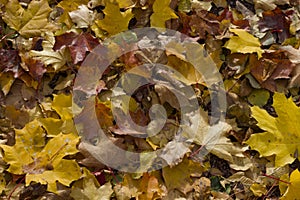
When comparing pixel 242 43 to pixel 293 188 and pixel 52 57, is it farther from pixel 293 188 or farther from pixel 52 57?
pixel 52 57

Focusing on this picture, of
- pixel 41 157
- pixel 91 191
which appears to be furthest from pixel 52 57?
pixel 91 191

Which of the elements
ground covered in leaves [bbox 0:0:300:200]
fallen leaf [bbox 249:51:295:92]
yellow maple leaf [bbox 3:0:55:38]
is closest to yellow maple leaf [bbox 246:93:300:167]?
ground covered in leaves [bbox 0:0:300:200]

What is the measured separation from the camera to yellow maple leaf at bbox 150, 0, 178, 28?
5.39ft

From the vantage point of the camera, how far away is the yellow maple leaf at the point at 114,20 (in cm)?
161

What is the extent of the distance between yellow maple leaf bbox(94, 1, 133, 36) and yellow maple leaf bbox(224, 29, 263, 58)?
14.2 inches

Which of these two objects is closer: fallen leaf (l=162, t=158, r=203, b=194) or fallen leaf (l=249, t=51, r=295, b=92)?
fallen leaf (l=162, t=158, r=203, b=194)

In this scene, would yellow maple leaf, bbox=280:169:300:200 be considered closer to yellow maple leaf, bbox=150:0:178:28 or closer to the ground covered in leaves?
the ground covered in leaves

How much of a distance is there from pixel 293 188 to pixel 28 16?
1.04m

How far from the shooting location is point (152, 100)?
159 cm

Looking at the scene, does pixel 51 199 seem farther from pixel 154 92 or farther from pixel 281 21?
pixel 281 21

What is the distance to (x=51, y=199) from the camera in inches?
57.1

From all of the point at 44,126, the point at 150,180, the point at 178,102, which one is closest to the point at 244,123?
the point at 178,102

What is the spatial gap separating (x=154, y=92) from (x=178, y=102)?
0.09m

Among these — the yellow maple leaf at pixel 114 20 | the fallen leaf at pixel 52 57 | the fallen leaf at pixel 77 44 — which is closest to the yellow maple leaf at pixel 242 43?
the yellow maple leaf at pixel 114 20
